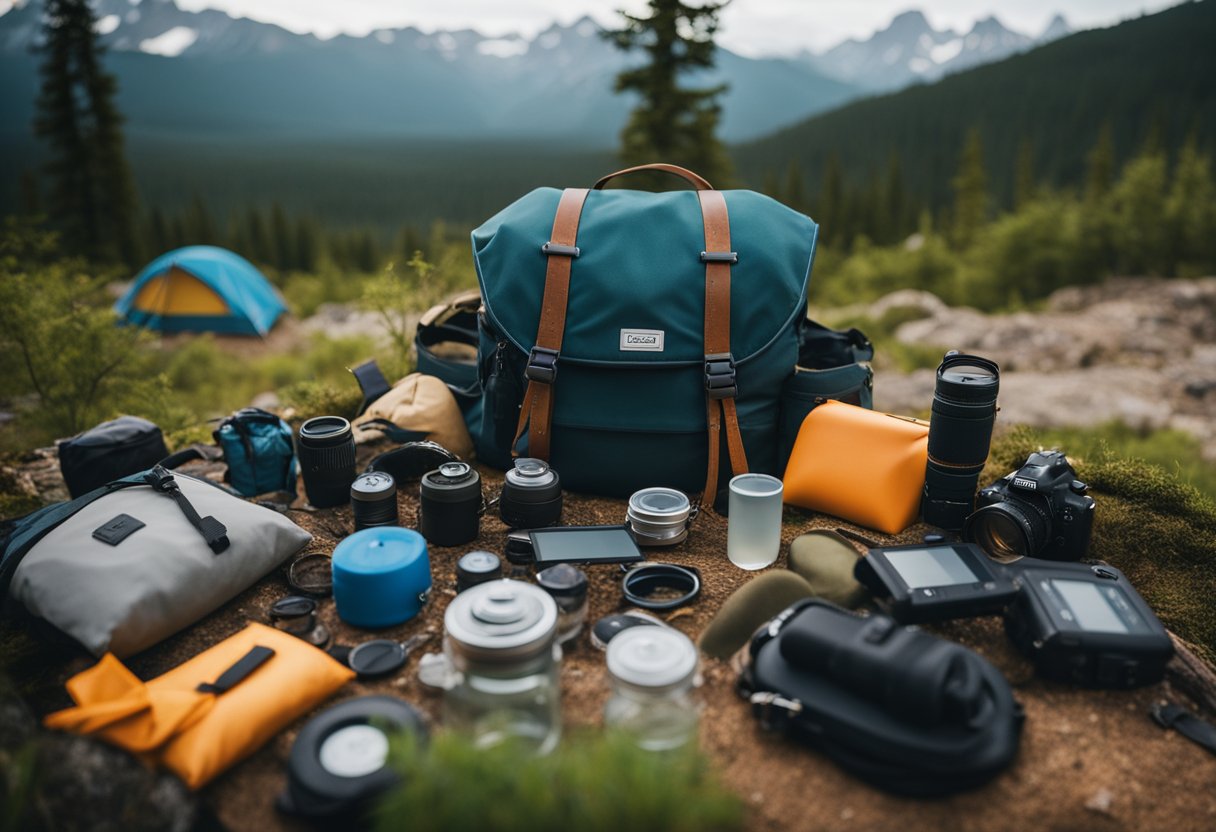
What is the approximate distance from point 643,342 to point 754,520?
1.03 metres

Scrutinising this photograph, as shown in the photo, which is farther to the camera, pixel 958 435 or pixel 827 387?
pixel 827 387

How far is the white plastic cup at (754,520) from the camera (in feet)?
10.4

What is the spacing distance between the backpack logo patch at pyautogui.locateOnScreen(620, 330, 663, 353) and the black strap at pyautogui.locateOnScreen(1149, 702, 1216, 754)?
92.5 inches

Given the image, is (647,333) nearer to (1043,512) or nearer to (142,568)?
(1043,512)

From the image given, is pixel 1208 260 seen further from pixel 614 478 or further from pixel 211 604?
pixel 211 604

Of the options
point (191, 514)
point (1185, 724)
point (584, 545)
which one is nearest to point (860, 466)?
point (584, 545)

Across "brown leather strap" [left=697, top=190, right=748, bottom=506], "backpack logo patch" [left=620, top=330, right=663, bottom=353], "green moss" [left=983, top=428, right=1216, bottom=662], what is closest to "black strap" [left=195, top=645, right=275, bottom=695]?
"backpack logo patch" [left=620, top=330, right=663, bottom=353]

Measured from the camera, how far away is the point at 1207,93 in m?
73.6

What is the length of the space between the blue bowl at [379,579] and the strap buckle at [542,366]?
1.07 meters

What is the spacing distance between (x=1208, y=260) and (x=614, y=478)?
34301 mm

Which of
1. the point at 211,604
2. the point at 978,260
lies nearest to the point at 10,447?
the point at 211,604

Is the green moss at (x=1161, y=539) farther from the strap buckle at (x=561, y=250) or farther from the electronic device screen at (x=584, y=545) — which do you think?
the strap buckle at (x=561, y=250)

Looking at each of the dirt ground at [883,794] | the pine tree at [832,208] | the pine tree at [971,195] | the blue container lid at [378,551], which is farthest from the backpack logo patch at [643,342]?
the pine tree at [832,208]

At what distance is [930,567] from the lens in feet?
9.02
